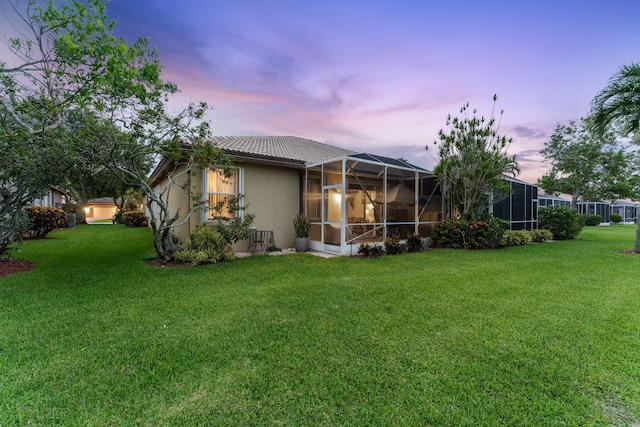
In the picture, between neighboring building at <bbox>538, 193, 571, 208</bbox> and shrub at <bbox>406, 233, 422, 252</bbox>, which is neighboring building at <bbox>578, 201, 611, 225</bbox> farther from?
shrub at <bbox>406, 233, 422, 252</bbox>

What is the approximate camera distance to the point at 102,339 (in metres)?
3.06

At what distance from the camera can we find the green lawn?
6.59ft

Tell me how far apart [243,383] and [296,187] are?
8.20m

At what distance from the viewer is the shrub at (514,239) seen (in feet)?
36.7

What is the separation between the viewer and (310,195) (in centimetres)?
1009

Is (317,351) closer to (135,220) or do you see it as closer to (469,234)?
(469,234)

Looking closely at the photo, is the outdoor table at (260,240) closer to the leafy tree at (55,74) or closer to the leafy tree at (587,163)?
the leafy tree at (55,74)

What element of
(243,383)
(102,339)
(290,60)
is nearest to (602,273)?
(243,383)

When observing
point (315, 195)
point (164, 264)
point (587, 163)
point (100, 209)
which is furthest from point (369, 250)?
point (100, 209)

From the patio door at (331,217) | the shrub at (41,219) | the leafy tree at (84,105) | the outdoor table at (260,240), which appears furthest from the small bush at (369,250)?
the shrub at (41,219)

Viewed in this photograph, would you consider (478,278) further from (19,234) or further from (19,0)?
(19,234)

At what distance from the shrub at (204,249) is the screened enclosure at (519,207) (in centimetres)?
1155

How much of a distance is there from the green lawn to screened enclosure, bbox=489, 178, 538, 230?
8.15 m

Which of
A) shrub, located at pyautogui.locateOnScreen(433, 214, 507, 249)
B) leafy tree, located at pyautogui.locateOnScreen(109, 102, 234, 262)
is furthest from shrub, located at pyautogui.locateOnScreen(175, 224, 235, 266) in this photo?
shrub, located at pyautogui.locateOnScreen(433, 214, 507, 249)
